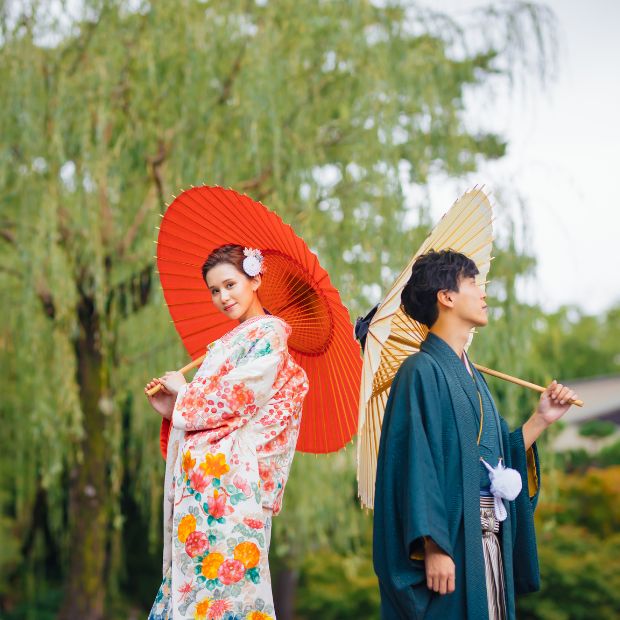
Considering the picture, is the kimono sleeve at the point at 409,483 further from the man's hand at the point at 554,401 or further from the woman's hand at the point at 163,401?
the woman's hand at the point at 163,401

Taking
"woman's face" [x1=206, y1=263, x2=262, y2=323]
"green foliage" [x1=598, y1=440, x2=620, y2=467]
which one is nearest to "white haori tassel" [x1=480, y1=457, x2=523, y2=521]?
"woman's face" [x1=206, y1=263, x2=262, y2=323]

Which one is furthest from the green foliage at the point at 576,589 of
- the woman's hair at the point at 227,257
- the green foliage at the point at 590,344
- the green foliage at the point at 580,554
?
the green foliage at the point at 590,344

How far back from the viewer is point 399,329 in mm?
2840

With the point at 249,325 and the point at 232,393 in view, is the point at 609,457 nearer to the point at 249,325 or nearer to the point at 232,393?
the point at 249,325

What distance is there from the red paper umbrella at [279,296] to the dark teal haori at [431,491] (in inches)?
18.7

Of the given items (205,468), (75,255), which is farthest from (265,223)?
(75,255)

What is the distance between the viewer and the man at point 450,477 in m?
2.22

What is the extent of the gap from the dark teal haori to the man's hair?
0.34ft

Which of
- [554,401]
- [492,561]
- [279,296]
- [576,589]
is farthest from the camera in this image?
[576,589]

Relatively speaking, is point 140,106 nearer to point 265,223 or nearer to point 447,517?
point 265,223

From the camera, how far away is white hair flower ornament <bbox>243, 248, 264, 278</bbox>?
2.77 meters

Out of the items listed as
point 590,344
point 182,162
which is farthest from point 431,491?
point 590,344

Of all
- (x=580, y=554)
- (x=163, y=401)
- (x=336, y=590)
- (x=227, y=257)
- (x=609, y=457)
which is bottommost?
(x=336, y=590)

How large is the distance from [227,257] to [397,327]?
0.62 m
